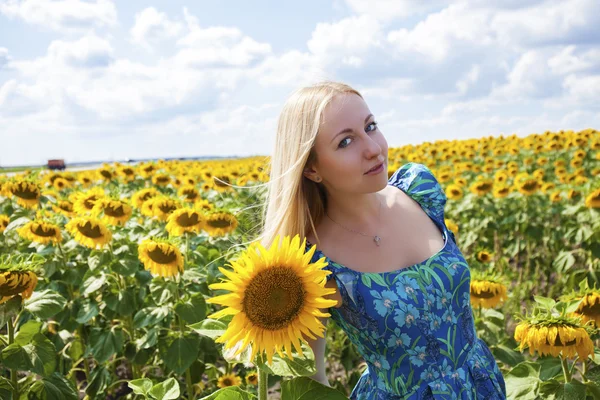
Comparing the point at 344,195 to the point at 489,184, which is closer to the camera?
the point at 344,195

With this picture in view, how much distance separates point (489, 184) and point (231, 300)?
210 inches

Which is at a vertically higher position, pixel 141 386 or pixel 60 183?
pixel 60 183

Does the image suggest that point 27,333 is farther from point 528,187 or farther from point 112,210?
point 528,187

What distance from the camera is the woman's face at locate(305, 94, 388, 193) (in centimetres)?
196

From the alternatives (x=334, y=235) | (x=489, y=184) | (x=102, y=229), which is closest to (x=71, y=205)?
(x=102, y=229)

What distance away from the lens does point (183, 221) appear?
340 centimetres

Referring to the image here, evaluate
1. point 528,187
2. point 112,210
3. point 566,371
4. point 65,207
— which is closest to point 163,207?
point 112,210

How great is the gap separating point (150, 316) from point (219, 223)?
84 centimetres

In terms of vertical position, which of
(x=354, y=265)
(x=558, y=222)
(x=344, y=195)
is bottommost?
(x=558, y=222)

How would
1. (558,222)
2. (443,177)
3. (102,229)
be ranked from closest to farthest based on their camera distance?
(102,229) < (558,222) < (443,177)

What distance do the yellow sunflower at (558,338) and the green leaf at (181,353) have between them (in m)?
1.59

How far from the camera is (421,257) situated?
210 centimetres

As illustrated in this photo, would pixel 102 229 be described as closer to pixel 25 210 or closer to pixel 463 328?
pixel 25 210

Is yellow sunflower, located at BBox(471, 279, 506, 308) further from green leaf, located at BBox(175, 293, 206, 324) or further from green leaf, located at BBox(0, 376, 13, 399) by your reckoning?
green leaf, located at BBox(0, 376, 13, 399)
